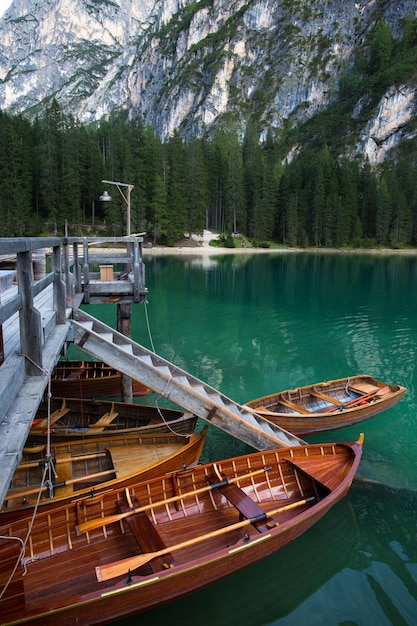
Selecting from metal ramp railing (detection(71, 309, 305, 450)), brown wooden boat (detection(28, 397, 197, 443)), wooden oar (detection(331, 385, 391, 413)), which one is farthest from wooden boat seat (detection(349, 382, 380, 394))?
brown wooden boat (detection(28, 397, 197, 443))

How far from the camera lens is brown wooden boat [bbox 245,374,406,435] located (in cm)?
1133

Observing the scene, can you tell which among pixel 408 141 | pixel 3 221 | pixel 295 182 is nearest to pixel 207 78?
pixel 408 141

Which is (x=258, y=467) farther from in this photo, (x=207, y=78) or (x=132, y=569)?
(x=207, y=78)

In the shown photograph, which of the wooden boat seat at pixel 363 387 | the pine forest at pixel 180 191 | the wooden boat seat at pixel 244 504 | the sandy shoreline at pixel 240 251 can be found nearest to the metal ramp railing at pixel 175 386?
the wooden boat seat at pixel 244 504

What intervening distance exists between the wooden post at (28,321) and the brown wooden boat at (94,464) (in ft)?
10.0

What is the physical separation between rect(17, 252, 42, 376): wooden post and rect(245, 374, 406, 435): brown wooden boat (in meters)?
7.13

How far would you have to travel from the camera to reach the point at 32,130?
8319cm

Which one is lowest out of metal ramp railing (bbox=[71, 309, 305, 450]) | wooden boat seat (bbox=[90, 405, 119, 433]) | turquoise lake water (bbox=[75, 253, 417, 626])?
turquoise lake water (bbox=[75, 253, 417, 626])

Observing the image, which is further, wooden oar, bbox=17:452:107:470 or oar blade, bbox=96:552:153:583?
wooden oar, bbox=17:452:107:470

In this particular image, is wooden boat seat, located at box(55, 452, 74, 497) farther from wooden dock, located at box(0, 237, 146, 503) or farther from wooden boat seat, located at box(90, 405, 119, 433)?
wooden dock, located at box(0, 237, 146, 503)

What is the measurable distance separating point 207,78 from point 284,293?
171 m

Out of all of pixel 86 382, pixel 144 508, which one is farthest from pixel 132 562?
pixel 86 382

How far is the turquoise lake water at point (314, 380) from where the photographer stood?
690 cm

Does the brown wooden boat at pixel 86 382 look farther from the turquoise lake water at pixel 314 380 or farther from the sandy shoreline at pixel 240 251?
the sandy shoreline at pixel 240 251
